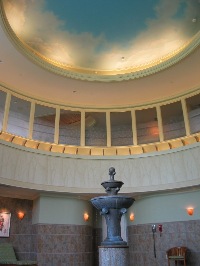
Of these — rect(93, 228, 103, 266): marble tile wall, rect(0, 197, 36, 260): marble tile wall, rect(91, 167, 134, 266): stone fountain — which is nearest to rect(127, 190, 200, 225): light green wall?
rect(93, 228, 103, 266): marble tile wall

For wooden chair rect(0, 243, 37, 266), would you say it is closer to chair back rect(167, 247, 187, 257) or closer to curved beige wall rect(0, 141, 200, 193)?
curved beige wall rect(0, 141, 200, 193)

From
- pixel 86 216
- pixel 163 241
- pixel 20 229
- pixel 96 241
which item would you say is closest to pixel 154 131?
pixel 163 241

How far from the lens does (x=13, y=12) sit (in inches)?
349

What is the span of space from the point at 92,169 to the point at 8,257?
4562 millimetres

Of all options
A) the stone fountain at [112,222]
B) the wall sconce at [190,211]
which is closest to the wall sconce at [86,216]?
the wall sconce at [190,211]

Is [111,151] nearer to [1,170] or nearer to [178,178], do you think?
[178,178]

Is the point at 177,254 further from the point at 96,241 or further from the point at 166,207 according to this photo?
the point at 96,241

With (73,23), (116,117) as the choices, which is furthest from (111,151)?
(73,23)

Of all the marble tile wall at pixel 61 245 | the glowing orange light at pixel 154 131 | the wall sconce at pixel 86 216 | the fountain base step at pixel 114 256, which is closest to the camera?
the fountain base step at pixel 114 256

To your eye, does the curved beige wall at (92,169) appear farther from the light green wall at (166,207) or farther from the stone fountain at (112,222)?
the stone fountain at (112,222)

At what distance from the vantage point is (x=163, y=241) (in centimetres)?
1145

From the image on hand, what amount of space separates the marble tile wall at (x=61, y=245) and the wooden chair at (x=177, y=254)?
3501 mm

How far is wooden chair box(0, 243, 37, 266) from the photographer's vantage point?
10.4m

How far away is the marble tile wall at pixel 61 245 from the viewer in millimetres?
11344
